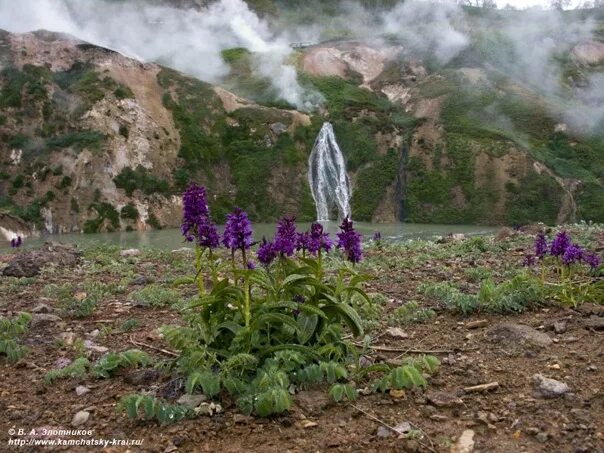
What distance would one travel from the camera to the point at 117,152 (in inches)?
3159

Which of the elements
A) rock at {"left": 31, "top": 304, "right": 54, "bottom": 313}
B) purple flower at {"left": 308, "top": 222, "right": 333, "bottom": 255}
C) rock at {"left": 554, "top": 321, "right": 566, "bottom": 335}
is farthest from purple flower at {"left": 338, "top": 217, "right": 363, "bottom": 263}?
rock at {"left": 31, "top": 304, "right": 54, "bottom": 313}

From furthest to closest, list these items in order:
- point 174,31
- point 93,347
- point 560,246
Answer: point 174,31, point 560,246, point 93,347

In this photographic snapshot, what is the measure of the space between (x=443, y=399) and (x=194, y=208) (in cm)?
318

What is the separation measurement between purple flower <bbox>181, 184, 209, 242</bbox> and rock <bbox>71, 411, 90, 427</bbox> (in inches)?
80.2

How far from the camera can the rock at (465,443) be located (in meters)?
4.24

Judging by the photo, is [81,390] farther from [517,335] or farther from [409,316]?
[517,335]

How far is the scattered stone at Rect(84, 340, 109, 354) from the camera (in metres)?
6.74

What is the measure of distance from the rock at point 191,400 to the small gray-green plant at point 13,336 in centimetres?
264

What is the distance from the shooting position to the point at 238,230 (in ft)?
17.7

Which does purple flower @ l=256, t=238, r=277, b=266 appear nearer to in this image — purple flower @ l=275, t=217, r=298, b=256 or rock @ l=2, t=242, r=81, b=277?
purple flower @ l=275, t=217, r=298, b=256

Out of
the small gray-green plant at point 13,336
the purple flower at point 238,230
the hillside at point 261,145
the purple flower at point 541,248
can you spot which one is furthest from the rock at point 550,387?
the hillside at point 261,145

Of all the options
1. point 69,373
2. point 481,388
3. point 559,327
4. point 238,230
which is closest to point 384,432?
point 481,388

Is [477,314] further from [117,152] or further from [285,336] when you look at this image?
[117,152]

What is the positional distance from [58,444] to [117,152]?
8098 cm
